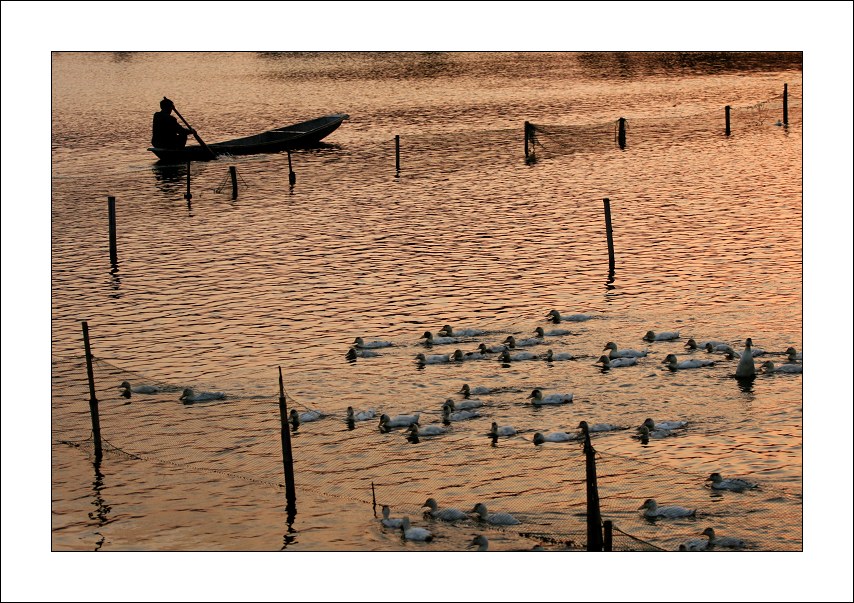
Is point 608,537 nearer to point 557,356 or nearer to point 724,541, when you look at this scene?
point 724,541

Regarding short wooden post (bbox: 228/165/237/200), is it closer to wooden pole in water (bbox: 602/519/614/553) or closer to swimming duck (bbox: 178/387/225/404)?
swimming duck (bbox: 178/387/225/404)

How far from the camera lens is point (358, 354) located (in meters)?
32.0

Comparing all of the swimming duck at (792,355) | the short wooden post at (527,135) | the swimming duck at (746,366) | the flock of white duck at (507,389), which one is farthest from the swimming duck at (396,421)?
the short wooden post at (527,135)

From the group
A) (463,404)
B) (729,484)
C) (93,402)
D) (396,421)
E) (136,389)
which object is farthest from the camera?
(136,389)

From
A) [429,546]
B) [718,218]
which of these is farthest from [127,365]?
[718,218]

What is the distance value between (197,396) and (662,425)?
991 centimetres

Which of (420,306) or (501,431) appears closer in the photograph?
(501,431)

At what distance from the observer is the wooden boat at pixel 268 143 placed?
58719 mm

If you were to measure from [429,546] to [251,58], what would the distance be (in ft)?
289

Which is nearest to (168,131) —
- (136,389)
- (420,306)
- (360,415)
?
(420,306)

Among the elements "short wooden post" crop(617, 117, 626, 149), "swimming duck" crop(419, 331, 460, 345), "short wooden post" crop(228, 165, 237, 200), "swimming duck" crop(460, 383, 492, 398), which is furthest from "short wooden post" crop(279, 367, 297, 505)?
"short wooden post" crop(617, 117, 626, 149)

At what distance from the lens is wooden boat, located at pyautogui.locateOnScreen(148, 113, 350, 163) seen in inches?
2312

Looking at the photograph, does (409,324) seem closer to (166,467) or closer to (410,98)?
(166,467)

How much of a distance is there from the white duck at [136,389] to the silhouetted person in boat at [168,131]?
2914 centimetres
